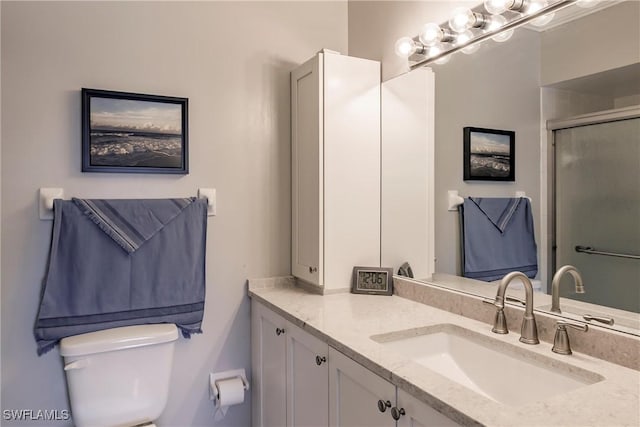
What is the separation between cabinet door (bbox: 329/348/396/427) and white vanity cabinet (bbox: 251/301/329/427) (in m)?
0.05

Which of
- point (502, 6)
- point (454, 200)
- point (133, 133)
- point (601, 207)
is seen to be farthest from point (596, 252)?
point (133, 133)

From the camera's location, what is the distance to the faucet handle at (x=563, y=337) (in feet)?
3.80

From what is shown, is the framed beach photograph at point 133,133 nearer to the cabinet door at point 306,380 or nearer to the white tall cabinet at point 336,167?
the white tall cabinet at point 336,167

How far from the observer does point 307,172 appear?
1.96 metres

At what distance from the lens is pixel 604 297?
1208 millimetres

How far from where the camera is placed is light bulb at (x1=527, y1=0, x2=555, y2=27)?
4.33 feet

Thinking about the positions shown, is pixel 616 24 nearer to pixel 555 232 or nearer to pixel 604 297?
pixel 555 232

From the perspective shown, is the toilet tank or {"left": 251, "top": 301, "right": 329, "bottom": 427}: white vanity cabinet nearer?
{"left": 251, "top": 301, "right": 329, "bottom": 427}: white vanity cabinet

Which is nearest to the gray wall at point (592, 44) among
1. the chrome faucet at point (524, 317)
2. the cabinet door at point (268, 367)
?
the chrome faucet at point (524, 317)

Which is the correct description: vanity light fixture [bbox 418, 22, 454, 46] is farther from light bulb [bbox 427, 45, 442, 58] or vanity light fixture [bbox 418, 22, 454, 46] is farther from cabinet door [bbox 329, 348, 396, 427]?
cabinet door [bbox 329, 348, 396, 427]

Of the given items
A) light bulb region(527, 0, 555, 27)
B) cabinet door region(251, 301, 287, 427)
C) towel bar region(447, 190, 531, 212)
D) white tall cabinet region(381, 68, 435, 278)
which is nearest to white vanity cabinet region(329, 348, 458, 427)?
cabinet door region(251, 301, 287, 427)

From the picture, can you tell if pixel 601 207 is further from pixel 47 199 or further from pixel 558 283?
pixel 47 199

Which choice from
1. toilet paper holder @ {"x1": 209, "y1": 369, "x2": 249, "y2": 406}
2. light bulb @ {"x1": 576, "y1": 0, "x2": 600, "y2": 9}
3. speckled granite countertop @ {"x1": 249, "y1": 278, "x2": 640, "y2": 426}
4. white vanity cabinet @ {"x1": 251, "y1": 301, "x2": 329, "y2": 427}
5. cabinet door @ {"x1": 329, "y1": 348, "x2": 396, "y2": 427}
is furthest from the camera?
toilet paper holder @ {"x1": 209, "y1": 369, "x2": 249, "y2": 406}

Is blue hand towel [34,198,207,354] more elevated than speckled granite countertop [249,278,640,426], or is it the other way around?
blue hand towel [34,198,207,354]
